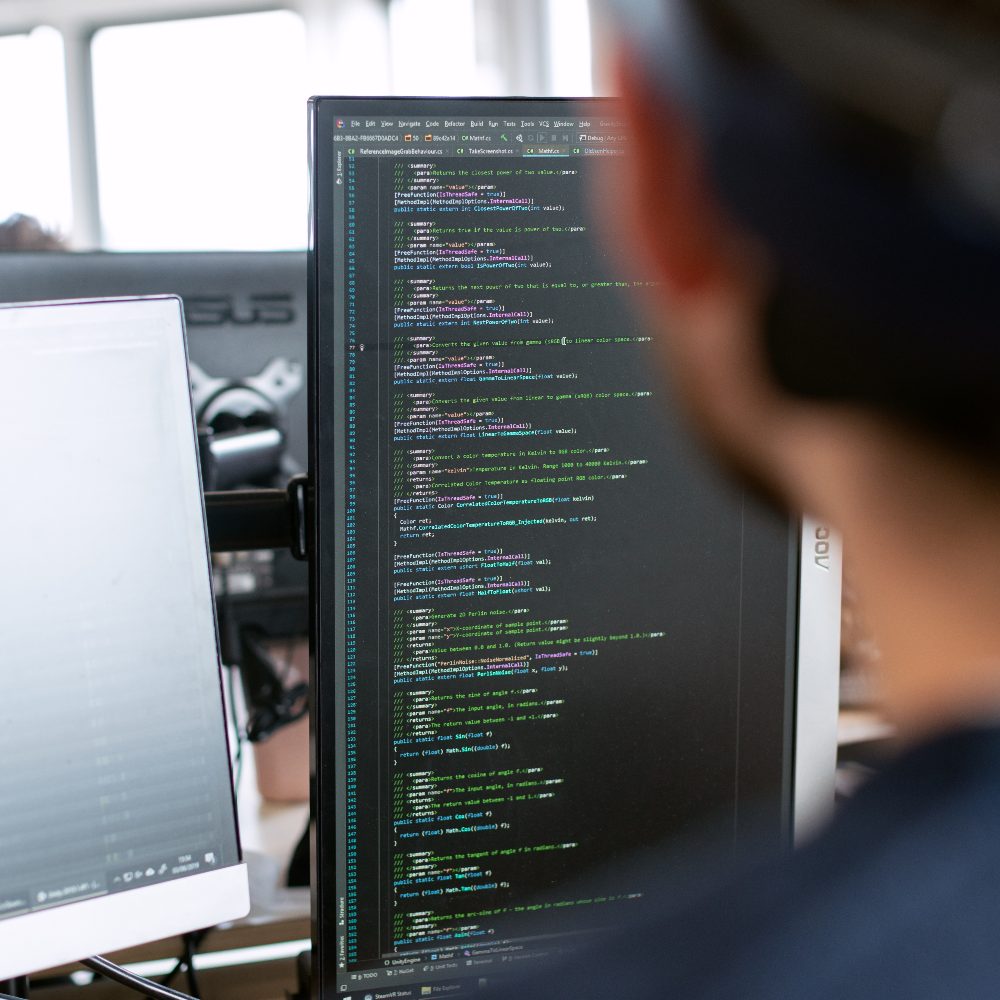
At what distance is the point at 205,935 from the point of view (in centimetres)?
96

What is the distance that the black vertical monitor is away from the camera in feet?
2.45

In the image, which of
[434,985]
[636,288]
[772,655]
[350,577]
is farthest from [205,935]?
[636,288]

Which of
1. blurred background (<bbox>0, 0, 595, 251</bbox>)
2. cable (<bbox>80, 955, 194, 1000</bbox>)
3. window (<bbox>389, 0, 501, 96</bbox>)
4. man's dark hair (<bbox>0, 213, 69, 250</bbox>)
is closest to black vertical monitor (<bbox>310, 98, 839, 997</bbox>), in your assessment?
cable (<bbox>80, 955, 194, 1000</bbox>)

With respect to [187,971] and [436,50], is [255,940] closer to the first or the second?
[187,971]

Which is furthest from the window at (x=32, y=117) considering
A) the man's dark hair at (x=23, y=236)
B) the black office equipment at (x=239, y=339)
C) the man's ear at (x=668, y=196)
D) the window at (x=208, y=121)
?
the man's ear at (x=668, y=196)

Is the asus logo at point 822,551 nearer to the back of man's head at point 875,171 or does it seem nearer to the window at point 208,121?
the back of man's head at point 875,171

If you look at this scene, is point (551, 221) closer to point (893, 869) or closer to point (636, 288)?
point (636, 288)

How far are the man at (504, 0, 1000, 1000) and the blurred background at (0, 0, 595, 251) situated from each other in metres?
4.97

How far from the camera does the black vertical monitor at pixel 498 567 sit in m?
0.75

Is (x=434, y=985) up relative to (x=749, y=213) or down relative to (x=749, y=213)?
down

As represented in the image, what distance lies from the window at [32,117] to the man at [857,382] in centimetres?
545

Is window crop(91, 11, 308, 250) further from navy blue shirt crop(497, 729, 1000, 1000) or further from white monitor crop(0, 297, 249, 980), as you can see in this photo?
navy blue shirt crop(497, 729, 1000, 1000)

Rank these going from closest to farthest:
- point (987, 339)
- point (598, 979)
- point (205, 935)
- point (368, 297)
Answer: point (987, 339), point (598, 979), point (368, 297), point (205, 935)

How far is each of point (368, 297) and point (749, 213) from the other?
49 cm
